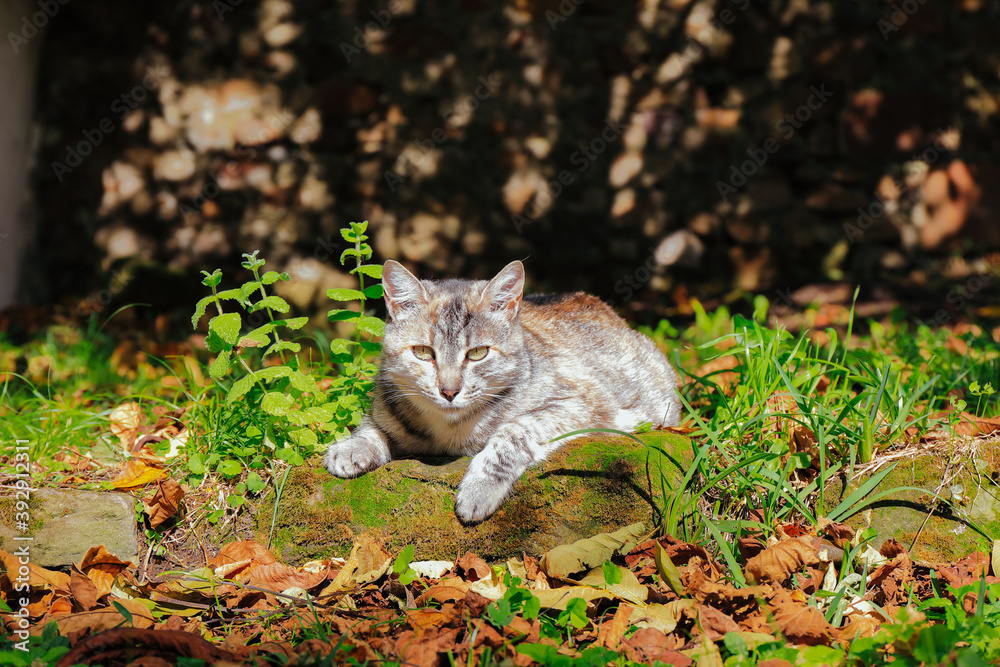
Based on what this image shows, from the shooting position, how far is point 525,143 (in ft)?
18.7

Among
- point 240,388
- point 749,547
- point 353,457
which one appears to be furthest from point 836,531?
point 240,388

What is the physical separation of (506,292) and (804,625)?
5.15 feet

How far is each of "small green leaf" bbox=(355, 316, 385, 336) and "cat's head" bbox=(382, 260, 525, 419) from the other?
0.14 feet

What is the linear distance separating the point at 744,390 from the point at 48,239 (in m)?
5.76

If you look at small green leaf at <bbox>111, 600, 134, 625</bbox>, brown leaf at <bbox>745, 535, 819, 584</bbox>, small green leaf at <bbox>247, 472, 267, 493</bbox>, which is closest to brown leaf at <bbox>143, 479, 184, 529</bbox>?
small green leaf at <bbox>247, 472, 267, 493</bbox>

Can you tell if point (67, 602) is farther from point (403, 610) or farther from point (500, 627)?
point (500, 627)

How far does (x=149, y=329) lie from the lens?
17.6 feet

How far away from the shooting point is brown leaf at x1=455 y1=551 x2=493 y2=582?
240 centimetres

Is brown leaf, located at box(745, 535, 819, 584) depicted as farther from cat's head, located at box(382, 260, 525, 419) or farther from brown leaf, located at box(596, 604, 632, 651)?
cat's head, located at box(382, 260, 525, 419)

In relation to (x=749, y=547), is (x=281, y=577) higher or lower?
lower

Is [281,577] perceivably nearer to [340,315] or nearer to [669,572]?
[340,315]

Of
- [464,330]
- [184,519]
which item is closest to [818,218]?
[464,330]

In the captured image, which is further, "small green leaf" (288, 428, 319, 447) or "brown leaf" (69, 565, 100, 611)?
"small green leaf" (288, 428, 319, 447)

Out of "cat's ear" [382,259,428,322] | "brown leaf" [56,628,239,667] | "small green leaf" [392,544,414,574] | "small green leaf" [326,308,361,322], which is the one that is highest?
"cat's ear" [382,259,428,322]
